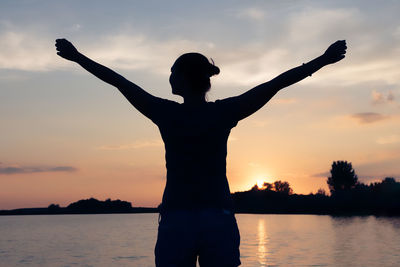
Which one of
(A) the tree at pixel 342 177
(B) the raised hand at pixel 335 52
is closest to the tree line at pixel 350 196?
(A) the tree at pixel 342 177

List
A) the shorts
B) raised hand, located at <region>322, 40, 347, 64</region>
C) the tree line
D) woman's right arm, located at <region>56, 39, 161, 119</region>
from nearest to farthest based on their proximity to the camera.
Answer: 1. the shorts
2. woman's right arm, located at <region>56, 39, 161, 119</region>
3. raised hand, located at <region>322, 40, 347, 64</region>
4. the tree line

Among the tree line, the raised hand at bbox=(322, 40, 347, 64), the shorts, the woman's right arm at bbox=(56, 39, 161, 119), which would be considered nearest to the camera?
the shorts

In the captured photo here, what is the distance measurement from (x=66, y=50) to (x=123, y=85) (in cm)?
41

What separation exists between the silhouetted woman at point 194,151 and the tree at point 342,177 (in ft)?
530

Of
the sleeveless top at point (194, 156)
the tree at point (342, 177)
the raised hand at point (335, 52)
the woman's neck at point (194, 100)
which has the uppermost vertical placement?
the tree at point (342, 177)

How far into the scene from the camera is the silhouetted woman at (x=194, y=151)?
9.12ft

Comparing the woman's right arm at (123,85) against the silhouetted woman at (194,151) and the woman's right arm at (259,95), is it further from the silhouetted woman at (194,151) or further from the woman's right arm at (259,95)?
the woman's right arm at (259,95)

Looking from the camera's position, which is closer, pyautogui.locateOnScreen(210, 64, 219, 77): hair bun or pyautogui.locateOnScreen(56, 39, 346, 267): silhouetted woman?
pyautogui.locateOnScreen(56, 39, 346, 267): silhouetted woman

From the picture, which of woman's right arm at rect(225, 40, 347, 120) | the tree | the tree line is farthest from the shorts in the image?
the tree

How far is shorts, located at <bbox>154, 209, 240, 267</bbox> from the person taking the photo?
2.77 meters

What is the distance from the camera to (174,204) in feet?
9.25

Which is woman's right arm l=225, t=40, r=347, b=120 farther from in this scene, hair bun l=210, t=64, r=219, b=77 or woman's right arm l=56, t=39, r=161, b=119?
woman's right arm l=56, t=39, r=161, b=119

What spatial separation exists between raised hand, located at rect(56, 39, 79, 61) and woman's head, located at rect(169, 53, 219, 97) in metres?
0.57

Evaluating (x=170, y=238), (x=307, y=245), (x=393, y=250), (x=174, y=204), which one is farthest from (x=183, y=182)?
(x=307, y=245)
